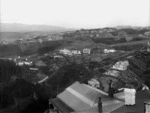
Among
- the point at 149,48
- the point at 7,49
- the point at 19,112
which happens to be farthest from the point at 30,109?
the point at 7,49

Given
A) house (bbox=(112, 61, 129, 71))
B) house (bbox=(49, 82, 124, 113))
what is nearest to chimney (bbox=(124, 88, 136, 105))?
house (bbox=(49, 82, 124, 113))

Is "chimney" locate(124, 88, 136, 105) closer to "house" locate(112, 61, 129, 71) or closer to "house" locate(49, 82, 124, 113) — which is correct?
"house" locate(49, 82, 124, 113)

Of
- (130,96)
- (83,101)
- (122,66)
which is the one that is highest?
(130,96)

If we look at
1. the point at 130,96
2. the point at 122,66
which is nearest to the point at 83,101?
the point at 130,96

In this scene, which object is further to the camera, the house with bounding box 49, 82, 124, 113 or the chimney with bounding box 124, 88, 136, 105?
the house with bounding box 49, 82, 124, 113

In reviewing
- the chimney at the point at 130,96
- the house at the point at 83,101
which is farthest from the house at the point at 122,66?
the chimney at the point at 130,96

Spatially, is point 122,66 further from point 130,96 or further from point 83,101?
point 130,96

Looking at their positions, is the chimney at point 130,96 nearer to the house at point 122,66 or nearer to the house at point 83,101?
the house at point 83,101

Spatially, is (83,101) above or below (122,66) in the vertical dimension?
above

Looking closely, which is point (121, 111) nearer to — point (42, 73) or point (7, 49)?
point (42, 73)
